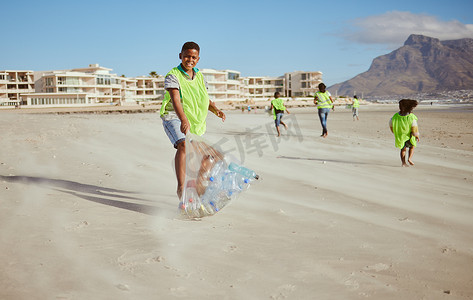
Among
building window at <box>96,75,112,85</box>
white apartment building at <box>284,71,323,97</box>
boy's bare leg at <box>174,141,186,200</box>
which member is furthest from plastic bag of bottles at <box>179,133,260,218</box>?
white apartment building at <box>284,71,323,97</box>

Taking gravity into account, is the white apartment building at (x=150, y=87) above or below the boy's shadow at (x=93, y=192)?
above

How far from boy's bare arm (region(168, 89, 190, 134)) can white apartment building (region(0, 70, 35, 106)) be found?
8685cm

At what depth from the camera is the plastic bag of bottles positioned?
335cm

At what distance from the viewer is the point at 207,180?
11.1 feet

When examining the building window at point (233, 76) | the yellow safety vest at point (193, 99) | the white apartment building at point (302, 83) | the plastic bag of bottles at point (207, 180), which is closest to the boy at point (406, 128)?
the plastic bag of bottles at point (207, 180)

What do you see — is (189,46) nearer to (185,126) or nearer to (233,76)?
(185,126)

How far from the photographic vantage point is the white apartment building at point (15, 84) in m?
77.3

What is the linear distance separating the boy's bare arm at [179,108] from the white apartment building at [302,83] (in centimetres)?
10765

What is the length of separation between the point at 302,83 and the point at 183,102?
110 metres

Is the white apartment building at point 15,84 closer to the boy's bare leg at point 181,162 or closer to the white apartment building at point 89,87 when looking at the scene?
the white apartment building at point 89,87

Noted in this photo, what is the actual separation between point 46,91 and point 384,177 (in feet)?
267

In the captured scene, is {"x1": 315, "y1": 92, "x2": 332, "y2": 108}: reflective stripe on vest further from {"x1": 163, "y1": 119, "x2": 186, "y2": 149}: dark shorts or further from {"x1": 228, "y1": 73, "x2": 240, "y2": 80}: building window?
{"x1": 228, "y1": 73, "x2": 240, "y2": 80}: building window

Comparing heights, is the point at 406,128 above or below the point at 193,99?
below

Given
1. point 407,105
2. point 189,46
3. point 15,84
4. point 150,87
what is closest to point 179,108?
point 189,46
